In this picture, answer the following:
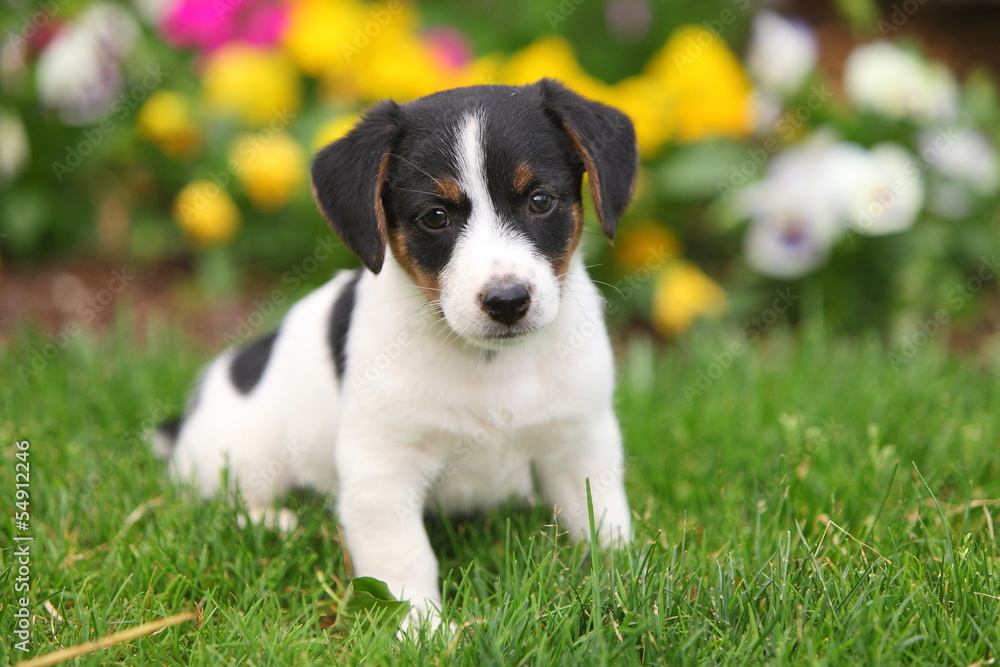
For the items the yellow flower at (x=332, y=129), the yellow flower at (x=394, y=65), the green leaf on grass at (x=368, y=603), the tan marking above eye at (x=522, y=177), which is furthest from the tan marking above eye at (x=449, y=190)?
the yellow flower at (x=394, y=65)

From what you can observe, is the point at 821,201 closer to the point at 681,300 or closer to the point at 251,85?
the point at 681,300

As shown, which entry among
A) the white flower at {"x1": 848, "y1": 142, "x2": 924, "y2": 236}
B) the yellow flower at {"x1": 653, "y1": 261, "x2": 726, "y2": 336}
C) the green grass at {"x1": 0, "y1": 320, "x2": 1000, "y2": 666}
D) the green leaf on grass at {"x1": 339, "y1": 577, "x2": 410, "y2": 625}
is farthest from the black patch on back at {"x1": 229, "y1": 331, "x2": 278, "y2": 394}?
the white flower at {"x1": 848, "y1": 142, "x2": 924, "y2": 236}

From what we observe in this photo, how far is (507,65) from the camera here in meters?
6.48

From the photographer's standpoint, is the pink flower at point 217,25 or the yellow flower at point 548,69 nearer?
the yellow flower at point 548,69

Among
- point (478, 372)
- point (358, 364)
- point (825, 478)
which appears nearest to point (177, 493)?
point (358, 364)

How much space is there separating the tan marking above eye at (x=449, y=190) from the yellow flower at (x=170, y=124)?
385 cm

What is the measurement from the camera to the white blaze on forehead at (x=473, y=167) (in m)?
2.95

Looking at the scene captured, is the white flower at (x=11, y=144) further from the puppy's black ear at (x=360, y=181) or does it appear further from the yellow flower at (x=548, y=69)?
the puppy's black ear at (x=360, y=181)

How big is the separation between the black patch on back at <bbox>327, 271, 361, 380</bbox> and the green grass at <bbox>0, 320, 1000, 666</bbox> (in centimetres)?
62

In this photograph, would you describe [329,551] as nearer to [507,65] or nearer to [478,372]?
[478,372]

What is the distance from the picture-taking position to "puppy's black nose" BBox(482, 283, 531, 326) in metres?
2.86

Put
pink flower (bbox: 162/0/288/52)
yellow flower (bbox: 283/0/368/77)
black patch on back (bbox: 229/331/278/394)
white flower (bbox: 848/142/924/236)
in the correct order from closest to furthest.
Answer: black patch on back (bbox: 229/331/278/394)
white flower (bbox: 848/142/924/236)
yellow flower (bbox: 283/0/368/77)
pink flower (bbox: 162/0/288/52)

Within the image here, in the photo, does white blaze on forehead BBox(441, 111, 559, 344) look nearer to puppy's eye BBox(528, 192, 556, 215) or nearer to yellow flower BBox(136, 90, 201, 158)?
puppy's eye BBox(528, 192, 556, 215)

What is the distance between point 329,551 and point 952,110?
4993 millimetres
